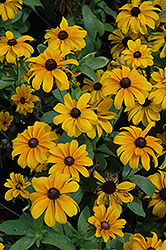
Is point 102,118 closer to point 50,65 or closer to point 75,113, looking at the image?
point 75,113

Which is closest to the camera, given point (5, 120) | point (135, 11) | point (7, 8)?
point (135, 11)

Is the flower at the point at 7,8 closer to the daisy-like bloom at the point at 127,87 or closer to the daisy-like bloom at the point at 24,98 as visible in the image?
the daisy-like bloom at the point at 24,98

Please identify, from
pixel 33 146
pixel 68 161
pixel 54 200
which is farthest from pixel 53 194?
pixel 33 146

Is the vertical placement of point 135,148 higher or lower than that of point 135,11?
lower

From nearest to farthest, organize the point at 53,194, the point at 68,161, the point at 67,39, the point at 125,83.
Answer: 1. the point at 53,194
2. the point at 68,161
3. the point at 125,83
4. the point at 67,39

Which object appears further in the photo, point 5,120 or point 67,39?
point 5,120

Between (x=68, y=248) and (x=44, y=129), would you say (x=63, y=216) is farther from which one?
(x=44, y=129)

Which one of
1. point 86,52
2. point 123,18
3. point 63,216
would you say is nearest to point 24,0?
point 86,52

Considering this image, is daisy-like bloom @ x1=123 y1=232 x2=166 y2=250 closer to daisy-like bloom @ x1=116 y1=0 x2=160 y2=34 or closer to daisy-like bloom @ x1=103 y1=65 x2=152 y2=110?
daisy-like bloom @ x1=103 y1=65 x2=152 y2=110
